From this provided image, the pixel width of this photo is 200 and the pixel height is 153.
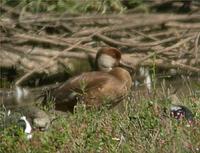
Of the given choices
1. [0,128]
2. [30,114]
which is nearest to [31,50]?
[30,114]

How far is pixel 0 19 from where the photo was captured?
12461 millimetres

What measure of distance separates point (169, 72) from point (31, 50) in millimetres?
2171

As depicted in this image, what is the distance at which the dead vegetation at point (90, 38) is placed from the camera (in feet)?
39.4

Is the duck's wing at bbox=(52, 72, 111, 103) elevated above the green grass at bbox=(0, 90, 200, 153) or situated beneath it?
situated beneath

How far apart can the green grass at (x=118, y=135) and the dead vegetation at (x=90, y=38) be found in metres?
5.89

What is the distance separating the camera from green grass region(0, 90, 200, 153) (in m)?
5.22

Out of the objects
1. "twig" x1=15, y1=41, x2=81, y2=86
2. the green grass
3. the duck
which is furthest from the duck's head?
the green grass

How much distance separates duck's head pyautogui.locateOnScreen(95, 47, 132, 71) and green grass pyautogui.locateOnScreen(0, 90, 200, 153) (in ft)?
13.6

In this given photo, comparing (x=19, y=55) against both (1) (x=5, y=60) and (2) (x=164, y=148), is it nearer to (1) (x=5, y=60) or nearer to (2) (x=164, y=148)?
(1) (x=5, y=60)

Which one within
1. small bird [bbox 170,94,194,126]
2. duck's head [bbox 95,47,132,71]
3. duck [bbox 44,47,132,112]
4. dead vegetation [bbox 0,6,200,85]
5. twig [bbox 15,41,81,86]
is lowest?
twig [bbox 15,41,81,86]

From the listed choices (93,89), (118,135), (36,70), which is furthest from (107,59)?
(118,135)

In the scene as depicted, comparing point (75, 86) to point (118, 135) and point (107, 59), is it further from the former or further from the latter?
point (118, 135)

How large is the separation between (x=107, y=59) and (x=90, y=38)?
190 cm

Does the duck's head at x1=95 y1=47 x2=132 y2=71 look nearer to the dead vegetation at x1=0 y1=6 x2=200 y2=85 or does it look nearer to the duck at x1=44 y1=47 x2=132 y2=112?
the duck at x1=44 y1=47 x2=132 y2=112
